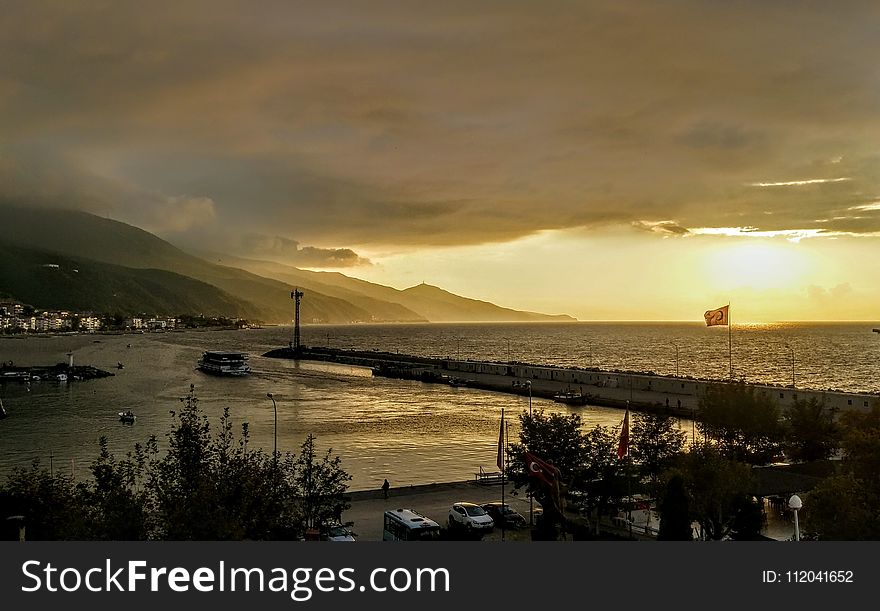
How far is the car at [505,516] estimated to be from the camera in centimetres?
2064

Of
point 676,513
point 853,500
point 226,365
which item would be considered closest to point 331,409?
point 226,365

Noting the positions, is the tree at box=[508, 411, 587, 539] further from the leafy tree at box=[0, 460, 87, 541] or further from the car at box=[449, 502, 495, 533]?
the leafy tree at box=[0, 460, 87, 541]

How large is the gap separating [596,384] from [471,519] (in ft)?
172

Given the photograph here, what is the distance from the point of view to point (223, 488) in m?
14.4

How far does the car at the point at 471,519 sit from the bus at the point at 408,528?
3.84ft

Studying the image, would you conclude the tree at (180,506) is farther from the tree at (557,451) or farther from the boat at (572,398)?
the boat at (572,398)

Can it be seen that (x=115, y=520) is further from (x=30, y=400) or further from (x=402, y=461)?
(x=30, y=400)

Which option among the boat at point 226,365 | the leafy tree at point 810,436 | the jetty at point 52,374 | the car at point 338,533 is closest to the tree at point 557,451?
the car at point 338,533

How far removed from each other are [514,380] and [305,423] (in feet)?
A: 115

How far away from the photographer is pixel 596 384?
69.6 m

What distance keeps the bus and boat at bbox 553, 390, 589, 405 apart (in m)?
41.4
